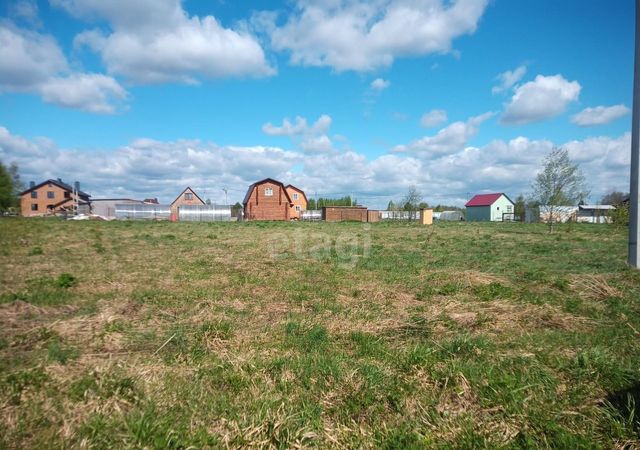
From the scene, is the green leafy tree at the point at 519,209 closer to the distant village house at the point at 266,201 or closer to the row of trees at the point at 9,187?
the distant village house at the point at 266,201

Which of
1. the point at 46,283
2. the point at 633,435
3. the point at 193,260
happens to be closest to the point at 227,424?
the point at 633,435

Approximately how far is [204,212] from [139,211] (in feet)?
44.0

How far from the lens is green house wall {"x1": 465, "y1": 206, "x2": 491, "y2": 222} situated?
7462 cm

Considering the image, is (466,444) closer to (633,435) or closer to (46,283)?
(633,435)

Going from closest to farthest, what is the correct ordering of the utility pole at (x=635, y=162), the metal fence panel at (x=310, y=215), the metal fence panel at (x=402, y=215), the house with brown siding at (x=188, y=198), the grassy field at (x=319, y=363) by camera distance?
1. the grassy field at (x=319, y=363)
2. the utility pole at (x=635, y=162)
3. the metal fence panel at (x=402, y=215)
4. the metal fence panel at (x=310, y=215)
5. the house with brown siding at (x=188, y=198)

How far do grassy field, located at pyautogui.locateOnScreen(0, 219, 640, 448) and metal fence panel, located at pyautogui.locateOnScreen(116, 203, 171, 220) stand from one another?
2406 inches

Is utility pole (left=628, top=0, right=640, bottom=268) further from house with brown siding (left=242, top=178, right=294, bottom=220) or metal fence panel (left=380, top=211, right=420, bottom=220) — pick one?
metal fence panel (left=380, top=211, right=420, bottom=220)

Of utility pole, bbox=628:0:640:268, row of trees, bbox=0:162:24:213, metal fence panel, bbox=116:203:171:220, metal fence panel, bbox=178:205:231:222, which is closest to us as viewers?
utility pole, bbox=628:0:640:268

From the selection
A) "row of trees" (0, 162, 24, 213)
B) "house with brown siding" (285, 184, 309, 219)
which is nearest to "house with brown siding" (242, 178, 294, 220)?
"house with brown siding" (285, 184, 309, 219)

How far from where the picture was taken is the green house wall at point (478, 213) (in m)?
74.6

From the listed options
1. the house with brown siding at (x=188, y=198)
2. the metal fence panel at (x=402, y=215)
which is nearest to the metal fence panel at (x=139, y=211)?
the house with brown siding at (x=188, y=198)

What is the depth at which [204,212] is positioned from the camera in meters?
61.2

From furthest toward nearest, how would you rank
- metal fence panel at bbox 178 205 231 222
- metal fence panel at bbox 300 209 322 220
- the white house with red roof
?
the white house with red roof, metal fence panel at bbox 300 209 322 220, metal fence panel at bbox 178 205 231 222

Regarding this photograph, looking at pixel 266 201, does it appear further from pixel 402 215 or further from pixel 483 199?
pixel 483 199
